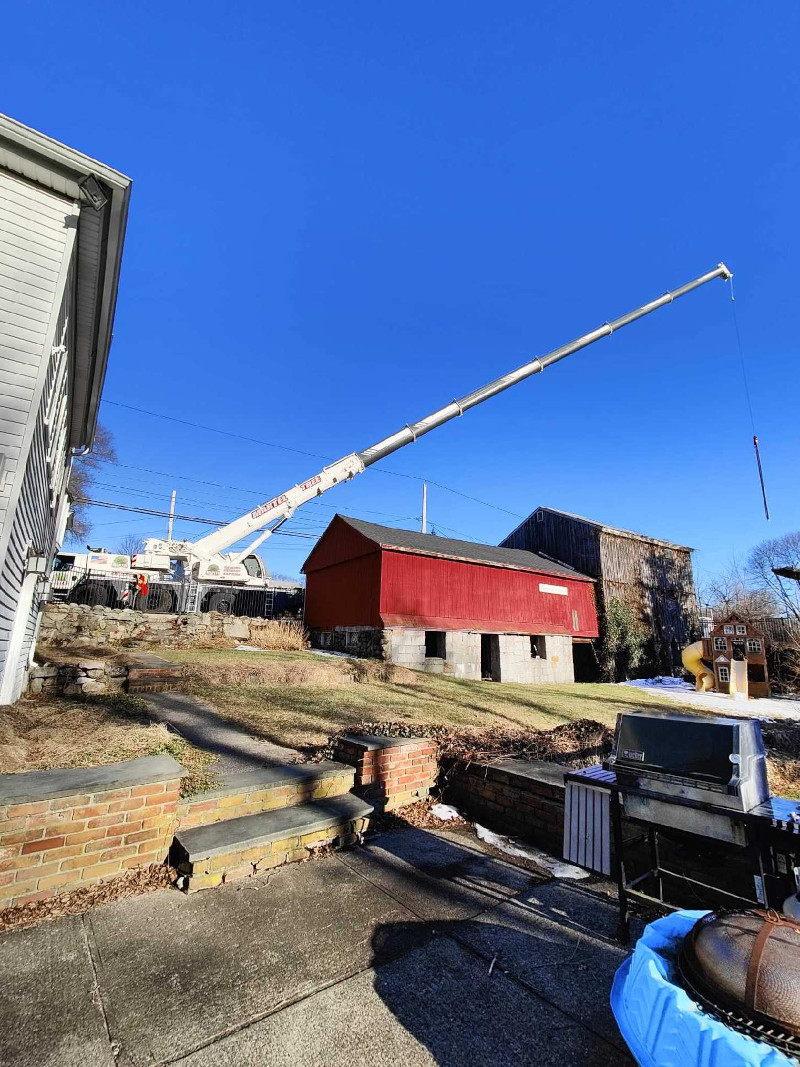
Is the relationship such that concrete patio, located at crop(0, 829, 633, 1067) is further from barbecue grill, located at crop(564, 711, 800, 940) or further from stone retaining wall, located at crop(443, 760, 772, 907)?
stone retaining wall, located at crop(443, 760, 772, 907)

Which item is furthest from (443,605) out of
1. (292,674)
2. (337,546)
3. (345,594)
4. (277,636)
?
(292,674)

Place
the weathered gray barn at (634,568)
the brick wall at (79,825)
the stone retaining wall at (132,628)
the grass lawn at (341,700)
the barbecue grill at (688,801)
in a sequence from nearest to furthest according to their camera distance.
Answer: the barbecue grill at (688,801), the brick wall at (79,825), the grass lawn at (341,700), the stone retaining wall at (132,628), the weathered gray barn at (634,568)

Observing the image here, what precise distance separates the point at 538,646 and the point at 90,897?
70.0ft

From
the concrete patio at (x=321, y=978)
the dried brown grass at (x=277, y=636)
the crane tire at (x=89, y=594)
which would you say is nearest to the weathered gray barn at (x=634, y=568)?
the dried brown grass at (x=277, y=636)

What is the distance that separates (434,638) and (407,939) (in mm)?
16801

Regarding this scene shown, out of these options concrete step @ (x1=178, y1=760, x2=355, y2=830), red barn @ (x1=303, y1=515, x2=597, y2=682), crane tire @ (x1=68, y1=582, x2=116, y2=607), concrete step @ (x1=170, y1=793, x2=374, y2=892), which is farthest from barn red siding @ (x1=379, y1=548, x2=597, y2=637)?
concrete step @ (x1=170, y1=793, x2=374, y2=892)

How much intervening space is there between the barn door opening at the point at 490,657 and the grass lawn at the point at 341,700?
4.80 metres

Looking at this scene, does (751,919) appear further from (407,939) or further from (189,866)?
(189,866)

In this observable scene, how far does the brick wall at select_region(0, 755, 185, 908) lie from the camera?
3049 millimetres

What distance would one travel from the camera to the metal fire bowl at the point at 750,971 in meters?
1.62

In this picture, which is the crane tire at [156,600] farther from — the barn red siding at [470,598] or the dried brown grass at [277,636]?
Result: the barn red siding at [470,598]

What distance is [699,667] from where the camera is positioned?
21203 mm

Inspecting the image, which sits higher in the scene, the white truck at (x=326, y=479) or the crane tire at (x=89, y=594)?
the white truck at (x=326, y=479)

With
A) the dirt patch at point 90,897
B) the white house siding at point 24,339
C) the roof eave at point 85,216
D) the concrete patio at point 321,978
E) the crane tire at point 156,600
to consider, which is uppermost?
the roof eave at point 85,216
